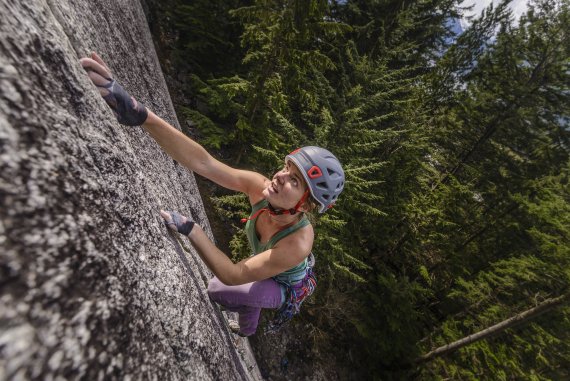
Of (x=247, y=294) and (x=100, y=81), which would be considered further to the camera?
(x=247, y=294)

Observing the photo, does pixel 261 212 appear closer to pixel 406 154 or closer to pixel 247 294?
pixel 247 294

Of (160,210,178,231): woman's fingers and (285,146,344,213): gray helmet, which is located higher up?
(285,146,344,213): gray helmet

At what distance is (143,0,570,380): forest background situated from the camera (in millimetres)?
8969

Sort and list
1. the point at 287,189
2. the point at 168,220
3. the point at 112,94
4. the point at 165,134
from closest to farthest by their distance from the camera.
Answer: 1. the point at 112,94
2. the point at 168,220
3. the point at 165,134
4. the point at 287,189

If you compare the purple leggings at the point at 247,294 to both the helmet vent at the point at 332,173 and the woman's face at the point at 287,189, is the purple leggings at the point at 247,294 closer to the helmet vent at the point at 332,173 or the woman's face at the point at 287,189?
the woman's face at the point at 287,189

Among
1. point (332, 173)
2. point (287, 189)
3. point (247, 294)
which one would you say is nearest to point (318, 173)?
point (332, 173)

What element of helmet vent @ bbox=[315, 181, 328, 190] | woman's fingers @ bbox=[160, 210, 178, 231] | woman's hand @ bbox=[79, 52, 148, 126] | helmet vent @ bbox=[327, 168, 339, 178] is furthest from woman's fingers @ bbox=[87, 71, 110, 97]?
helmet vent @ bbox=[327, 168, 339, 178]

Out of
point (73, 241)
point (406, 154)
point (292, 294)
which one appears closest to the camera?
point (73, 241)

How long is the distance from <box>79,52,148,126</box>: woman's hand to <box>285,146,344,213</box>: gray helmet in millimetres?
1684

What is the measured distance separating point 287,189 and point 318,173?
445 mm

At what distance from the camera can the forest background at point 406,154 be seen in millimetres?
8969

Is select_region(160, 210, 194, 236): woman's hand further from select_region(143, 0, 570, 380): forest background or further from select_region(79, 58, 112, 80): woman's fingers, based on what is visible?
select_region(143, 0, 570, 380): forest background

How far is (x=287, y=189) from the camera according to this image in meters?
3.22

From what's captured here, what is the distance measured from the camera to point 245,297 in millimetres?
3684
